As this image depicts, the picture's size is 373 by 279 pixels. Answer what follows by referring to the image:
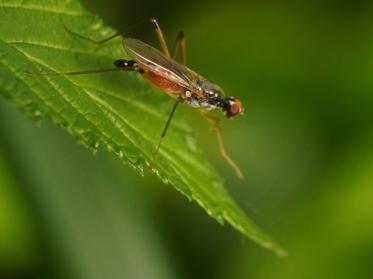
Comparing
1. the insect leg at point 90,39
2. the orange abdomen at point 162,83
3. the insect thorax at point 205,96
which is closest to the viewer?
the insect leg at point 90,39

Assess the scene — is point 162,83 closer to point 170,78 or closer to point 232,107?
point 170,78

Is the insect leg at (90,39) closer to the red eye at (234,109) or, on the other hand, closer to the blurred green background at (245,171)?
the blurred green background at (245,171)

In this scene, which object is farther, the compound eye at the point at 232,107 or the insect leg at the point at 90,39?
the compound eye at the point at 232,107

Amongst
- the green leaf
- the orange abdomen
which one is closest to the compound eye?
the orange abdomen

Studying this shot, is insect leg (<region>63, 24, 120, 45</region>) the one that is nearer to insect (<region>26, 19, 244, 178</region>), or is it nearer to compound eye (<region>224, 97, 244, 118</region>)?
insect (<region>26, 19, 244, 178</region>)

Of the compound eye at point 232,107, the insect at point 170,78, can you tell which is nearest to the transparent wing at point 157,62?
the insect at point 170,78

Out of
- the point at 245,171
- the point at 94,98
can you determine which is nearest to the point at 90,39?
the point at 94,98

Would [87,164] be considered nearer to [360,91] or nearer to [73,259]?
[73,259]

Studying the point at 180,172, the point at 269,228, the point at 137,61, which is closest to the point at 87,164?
the point at 137,61
